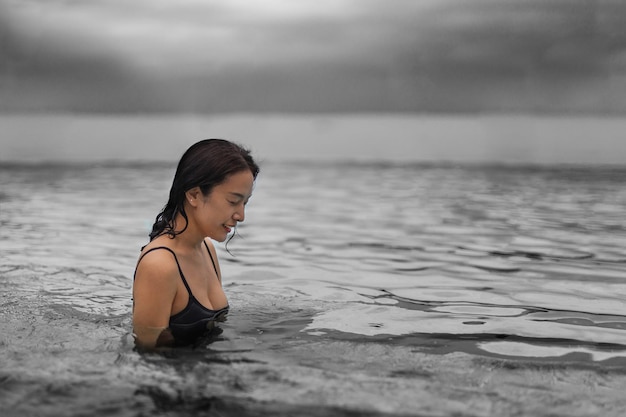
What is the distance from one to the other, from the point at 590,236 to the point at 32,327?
9.76 metres

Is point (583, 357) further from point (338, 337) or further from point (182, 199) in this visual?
point (182, 199)

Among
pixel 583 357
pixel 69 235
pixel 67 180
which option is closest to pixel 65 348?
pixel 583 357

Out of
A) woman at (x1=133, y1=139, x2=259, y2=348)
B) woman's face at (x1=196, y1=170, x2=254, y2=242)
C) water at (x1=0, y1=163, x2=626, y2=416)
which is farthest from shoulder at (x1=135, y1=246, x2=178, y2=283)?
water at (x1=0, y1=163, x2=626, y2=416)

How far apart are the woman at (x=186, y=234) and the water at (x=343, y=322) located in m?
0.23

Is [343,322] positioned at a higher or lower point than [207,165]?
lower

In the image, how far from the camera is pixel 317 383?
4770mm

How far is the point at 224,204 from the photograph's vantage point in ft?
17.0

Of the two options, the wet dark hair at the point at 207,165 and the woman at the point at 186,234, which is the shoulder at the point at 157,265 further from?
Result: the wet dark hair at the point at 207,165

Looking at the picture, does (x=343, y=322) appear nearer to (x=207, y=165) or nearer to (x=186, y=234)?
(x=186, y=234)

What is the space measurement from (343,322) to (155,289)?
2.17m

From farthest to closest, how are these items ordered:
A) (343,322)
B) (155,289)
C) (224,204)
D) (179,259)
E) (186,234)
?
(343,322) < (186,234) < (179,259) < (224,204) < (155,289)

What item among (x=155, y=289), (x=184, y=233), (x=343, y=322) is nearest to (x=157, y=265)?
(x=155, y=289)

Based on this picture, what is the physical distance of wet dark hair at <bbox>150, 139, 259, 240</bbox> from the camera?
5.09m

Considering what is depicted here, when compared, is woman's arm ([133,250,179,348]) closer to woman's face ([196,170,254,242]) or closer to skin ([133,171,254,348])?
skin ([133,171,254,348])
